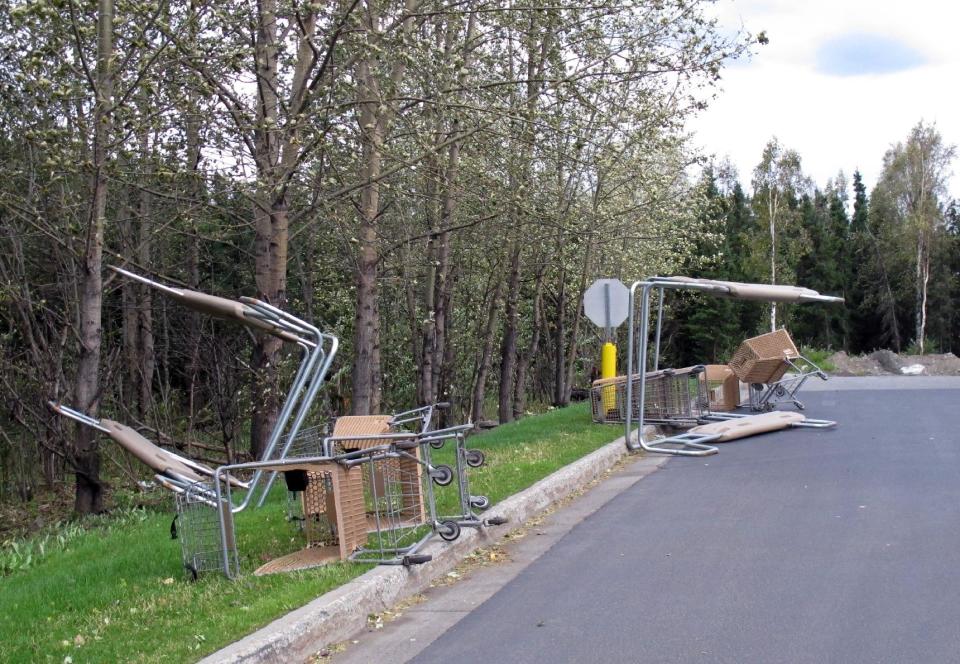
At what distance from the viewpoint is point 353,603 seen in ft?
21.0

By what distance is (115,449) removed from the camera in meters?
18.0

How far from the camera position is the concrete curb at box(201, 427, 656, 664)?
18.2 feet

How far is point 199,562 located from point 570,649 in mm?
3144

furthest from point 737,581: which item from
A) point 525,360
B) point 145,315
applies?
point 525,360

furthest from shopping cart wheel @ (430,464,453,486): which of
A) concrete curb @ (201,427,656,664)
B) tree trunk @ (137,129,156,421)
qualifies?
tree trunk @ (137,129,156,421)

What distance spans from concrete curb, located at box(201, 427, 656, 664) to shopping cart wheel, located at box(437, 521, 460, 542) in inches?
3.3

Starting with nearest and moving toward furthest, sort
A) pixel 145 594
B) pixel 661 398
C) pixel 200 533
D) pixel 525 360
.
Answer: pixel 145 594 < pixel 200 533 < pixel 661 398 < pixel 525 360

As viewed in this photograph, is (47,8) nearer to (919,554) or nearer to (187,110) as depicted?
(187,110)

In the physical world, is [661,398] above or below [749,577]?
above

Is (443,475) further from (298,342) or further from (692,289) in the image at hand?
(692,289)

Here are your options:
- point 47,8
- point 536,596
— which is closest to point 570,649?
point 536,596

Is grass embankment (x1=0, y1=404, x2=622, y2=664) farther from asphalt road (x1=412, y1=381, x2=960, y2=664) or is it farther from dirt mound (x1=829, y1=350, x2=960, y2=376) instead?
dirt mound (x1=829, y1=350, x2=960, y2=376)

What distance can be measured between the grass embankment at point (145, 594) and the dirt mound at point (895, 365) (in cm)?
2652

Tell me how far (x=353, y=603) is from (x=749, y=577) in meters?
2.59
